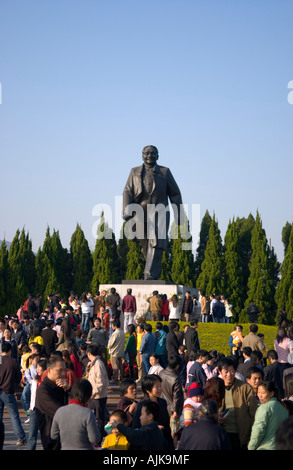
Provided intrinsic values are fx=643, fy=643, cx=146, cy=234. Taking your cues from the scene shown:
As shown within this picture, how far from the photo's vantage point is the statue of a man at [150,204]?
21.9 m

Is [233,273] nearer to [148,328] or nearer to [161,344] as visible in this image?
[161,344]

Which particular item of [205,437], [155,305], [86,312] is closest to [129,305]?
[155,305]

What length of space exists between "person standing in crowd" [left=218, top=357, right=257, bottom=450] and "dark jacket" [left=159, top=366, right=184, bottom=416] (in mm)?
1252

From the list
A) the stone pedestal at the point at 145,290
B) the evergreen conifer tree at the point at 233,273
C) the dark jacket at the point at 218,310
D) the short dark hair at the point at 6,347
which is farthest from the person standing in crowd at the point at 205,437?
the evergreen conifer tree at the point at 233,273

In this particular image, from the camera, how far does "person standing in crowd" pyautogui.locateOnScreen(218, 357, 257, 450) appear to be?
21.7 feet

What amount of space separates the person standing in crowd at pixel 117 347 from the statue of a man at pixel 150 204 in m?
8.40

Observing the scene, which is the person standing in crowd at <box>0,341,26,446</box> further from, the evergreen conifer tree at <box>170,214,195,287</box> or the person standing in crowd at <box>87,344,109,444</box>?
the evergreen conifer tree at <box>170,214,195,287</box>

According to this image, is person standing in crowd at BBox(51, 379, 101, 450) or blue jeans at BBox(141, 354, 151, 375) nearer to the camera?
person standing in crowd at BBox(51, 379, 101, 450)

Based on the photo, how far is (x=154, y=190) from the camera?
21906 mm

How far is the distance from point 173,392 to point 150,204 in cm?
1420

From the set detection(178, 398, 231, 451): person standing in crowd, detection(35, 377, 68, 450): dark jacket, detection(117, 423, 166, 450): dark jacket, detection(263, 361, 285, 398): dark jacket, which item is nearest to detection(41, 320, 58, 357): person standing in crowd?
detection(263, 361, 285, 398): dark jacket
